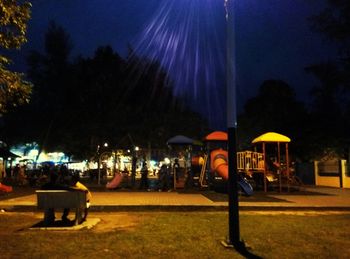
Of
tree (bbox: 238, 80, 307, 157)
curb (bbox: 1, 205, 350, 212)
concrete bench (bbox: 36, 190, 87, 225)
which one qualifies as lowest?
curb (bbox: 1, 205, 350, 212)

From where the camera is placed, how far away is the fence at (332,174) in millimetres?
31516

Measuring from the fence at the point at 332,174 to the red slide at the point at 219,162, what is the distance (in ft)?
31.2

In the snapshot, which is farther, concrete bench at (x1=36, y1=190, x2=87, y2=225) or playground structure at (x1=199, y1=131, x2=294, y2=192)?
playground structure at (x1=199, y1=131, x2=294, y2=192)

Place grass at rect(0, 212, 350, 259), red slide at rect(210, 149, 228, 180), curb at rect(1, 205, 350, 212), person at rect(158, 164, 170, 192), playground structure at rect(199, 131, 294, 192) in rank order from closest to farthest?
grass at rect(0, 212, 350, 259)
curb at rect(1, 205, 350, 212)
red slide at rect(210, 149, 228, 180)
playground structure at rect(199, 131, 294, 192)
person at rect(158, 164, 170, 192)

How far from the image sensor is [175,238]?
1086 centimetres

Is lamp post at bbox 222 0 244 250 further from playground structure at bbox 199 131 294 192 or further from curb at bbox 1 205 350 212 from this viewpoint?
playground structure at bbox 199 131 294 192

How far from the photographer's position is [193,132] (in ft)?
164

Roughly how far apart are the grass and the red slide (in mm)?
10017

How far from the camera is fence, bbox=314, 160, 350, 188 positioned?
103 ft

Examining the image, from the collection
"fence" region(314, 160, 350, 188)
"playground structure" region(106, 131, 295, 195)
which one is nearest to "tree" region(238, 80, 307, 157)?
"fence" region(314, 160, 350, 188)

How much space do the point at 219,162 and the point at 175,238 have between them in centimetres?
1526

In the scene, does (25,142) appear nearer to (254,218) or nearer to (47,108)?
(47,108)

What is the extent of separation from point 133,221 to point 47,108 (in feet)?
134

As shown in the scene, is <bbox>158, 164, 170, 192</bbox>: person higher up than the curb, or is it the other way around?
<bbox>158, 164, 170, 192</bbox>: person
